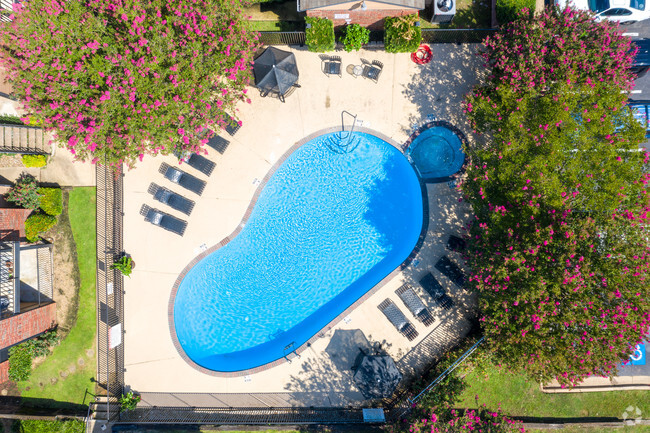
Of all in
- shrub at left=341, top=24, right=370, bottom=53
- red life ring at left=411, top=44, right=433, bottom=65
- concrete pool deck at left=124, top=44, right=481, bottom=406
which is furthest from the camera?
red life ring at left=411, top=44, right=433, bottom=65

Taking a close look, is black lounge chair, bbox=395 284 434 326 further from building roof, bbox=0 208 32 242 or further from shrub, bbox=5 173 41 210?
building roof, bbox=0 208 32 242

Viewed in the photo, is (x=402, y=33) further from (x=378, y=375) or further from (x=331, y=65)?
(x=378, y=375)

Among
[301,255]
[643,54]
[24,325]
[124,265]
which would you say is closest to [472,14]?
[643,54]

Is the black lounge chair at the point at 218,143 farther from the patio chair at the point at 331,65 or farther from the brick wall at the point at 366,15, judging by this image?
the brick wall at the point at 366,15

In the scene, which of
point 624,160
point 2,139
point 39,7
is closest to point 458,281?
point 624,160

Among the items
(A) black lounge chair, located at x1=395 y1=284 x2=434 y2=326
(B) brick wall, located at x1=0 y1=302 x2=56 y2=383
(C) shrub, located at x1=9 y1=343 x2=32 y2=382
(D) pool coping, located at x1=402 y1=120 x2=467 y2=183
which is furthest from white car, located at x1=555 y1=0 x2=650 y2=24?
(C) shrub, located at x1=9 y1=343 x2=32 y2=382
